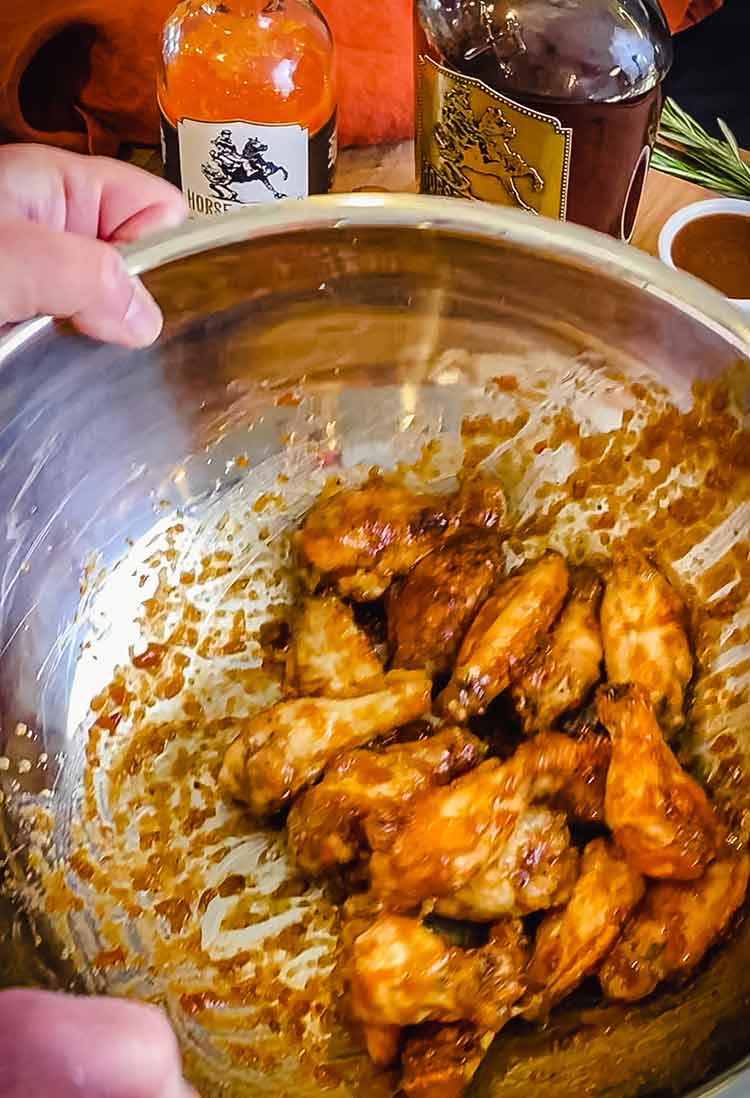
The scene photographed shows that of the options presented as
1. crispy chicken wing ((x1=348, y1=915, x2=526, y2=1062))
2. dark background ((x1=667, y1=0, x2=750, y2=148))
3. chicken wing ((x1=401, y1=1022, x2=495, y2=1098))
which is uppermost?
dark background ((x1=667, y1=0, x2=750, y2=148))

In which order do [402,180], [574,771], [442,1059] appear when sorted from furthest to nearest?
[402,180]
[574,771]
[442,1059]

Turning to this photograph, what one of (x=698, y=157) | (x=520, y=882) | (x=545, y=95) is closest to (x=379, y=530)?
(x=520, y=882)

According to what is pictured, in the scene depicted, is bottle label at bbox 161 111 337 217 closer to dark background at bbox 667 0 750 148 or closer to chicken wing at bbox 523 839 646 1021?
chicken wing at bbox 523 839 646 1021

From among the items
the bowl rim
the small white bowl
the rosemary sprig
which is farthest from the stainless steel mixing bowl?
the rosemary sprig

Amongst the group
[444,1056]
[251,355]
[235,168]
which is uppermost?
[235,168]

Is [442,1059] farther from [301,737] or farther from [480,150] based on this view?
[480,150]
